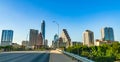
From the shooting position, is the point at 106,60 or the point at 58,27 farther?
the point at 58,27

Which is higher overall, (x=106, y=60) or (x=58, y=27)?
(x=58, y=27)

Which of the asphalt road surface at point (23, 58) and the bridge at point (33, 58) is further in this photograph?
the bridge at point (33, 58)

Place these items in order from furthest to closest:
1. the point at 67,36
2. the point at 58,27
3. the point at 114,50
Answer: the point at 67,36 → the point at 58,27 → the point at 114,50

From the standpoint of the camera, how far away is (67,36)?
5039 inches

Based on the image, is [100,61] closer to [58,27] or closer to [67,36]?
[58,27]

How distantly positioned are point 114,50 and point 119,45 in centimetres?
346

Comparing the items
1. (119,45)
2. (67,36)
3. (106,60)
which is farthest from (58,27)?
(67,36)

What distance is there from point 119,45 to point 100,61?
30.4 meters

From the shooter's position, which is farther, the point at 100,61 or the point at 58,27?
the point at 58,27

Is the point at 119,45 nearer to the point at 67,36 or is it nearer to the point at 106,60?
the point at 106,60

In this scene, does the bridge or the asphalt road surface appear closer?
the asphalt road surface

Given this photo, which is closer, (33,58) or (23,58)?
(23,58)

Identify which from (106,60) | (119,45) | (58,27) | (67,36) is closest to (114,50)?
(119,45)

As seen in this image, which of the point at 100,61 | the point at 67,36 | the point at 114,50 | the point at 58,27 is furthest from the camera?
the point at 67,36
